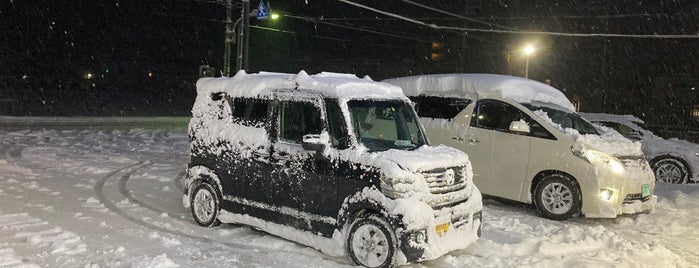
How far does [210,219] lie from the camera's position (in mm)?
7039

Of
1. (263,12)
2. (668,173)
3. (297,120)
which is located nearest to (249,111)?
(297,120)

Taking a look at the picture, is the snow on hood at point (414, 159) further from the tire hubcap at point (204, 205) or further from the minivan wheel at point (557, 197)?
the minivan wheel at point (557, 197)

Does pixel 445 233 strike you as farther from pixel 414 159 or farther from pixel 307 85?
pixel 307 85

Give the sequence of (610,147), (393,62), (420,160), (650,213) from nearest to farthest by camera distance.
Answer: (420,160), (610,147), (650,213), (393,62)

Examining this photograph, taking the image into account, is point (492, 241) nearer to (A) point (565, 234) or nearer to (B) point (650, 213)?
(A) point (565, 234)

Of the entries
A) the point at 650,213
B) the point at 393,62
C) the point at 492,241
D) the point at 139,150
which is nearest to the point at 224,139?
the point at 492,241

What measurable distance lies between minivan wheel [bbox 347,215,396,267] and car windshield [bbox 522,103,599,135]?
4355mm

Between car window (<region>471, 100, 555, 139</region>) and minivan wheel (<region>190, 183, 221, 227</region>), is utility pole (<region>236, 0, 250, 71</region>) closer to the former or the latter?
car window (<region>471, 100, 555, 139</region>)

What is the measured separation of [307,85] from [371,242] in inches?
78.3

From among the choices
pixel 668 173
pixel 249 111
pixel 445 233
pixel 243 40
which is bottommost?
pixel 445 233

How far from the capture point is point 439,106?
31.5ft

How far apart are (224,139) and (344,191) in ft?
6.73

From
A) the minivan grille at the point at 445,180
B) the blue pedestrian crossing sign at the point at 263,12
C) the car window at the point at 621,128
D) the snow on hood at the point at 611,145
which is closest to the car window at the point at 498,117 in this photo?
the snow on hood at the point at 611,145

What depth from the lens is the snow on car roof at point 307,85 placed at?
6.12 m
